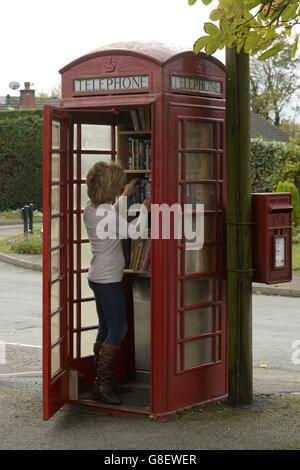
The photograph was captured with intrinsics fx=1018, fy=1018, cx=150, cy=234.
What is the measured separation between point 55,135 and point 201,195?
1.19m

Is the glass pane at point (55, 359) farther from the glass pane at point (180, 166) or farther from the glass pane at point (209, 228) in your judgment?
the glass pane at point (180, 166)

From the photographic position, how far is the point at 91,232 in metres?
7.60

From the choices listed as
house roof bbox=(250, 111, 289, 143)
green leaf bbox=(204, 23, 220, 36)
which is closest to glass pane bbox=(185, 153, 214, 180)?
green leaf bbox=(204, 23, 220, 36)

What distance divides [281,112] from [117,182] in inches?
2512

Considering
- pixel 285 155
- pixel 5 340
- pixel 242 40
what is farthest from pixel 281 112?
pixel 242 40

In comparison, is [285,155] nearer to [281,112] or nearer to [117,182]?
[117,182]

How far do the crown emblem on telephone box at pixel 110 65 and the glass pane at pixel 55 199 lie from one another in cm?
95

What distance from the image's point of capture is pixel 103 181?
24.7 feet

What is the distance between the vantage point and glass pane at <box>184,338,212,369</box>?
24.9ft

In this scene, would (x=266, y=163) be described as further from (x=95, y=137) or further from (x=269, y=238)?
(x=269, y=238)

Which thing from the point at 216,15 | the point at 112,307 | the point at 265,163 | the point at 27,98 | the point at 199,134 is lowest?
the point at 112,307

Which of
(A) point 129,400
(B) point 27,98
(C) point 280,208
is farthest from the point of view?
Answer: (B) point 27,98

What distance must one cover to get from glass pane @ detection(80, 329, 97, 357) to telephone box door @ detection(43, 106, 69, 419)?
339 millimetres

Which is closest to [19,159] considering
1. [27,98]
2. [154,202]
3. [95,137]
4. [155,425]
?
[27,98]
